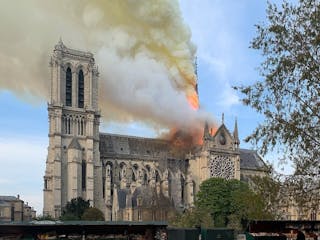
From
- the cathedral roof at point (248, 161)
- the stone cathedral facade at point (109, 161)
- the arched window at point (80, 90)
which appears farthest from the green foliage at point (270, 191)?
the cathedral roof at point (248, 161)

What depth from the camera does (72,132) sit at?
130000 mm

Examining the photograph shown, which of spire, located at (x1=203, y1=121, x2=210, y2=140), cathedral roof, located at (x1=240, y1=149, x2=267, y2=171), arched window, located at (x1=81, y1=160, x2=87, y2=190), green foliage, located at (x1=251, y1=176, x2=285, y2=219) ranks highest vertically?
spire, located at (x1=203, y1=121, x2=210, y2=140)

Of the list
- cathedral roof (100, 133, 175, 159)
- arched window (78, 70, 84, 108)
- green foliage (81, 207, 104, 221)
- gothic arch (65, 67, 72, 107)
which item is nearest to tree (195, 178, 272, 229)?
green foliage (81, 207, 104, 221)

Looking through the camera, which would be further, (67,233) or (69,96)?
(69,96)

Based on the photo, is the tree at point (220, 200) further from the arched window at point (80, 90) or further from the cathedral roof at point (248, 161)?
the arched window at point (80, 90)

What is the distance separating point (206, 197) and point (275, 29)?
291 ft

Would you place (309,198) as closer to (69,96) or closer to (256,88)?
(256,88)

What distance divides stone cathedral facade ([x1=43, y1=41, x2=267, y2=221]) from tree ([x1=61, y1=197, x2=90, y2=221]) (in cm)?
756

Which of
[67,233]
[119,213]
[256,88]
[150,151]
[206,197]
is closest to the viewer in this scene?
[256,88]

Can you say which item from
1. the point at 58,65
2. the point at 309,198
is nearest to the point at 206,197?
the point at 58,65

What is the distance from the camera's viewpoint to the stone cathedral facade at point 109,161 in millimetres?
122750

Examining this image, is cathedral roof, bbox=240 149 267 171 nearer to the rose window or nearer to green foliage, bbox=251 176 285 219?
the rose window

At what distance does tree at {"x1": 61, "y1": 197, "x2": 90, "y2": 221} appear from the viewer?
4259 inches

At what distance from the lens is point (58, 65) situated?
132 metres
